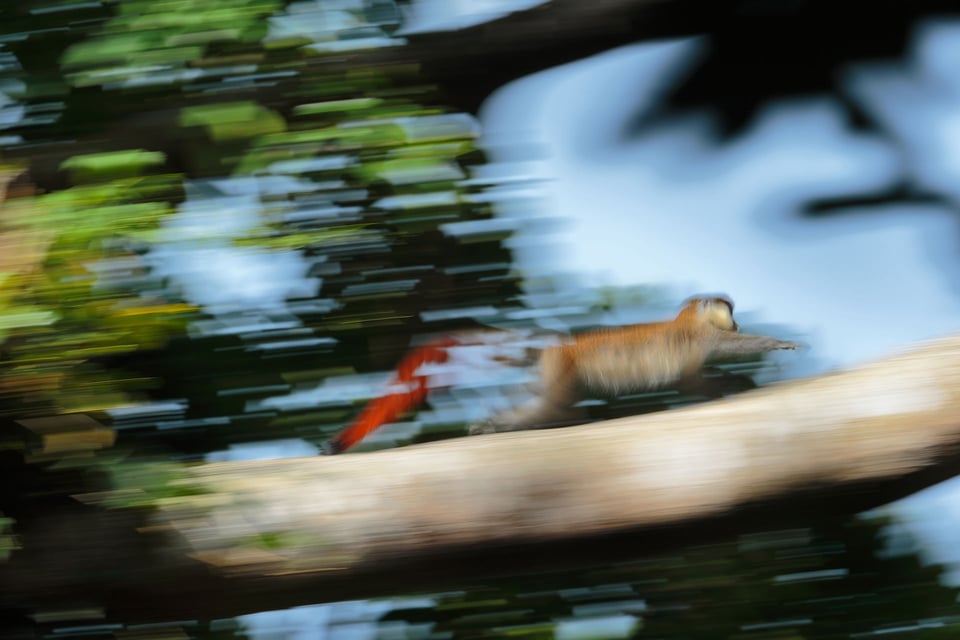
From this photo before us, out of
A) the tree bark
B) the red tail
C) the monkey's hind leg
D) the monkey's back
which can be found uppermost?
the monkey's back

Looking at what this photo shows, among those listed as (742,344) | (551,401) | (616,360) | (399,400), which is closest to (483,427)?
(399,400)

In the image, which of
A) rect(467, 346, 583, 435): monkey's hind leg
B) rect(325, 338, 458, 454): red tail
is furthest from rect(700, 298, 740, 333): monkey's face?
rect(325, 338, 458, 454): red tail

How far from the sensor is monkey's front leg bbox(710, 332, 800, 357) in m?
2.48

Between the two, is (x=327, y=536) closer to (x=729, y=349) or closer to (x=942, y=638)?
(x=942, y=638)

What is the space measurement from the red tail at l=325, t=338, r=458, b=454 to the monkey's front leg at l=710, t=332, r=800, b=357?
3.06 feet

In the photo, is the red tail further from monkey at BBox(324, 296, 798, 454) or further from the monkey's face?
the monkey's face

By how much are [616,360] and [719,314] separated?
61cm

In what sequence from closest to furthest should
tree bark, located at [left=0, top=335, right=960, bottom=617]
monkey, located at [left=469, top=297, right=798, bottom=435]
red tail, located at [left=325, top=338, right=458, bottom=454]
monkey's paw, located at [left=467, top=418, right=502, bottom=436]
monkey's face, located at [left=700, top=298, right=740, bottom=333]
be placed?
tree bark, located at [left=0, top=335, right=960, bottom=617] < red tail, located at [left=325, top=338, right=458, bottom=454] < monkey's paw, located at [left=467, top=418, right=502, bottom=436] < monkey, located at [left=469, top=297, right=798, bottom=435] < monkey's face, located at [left=700, top=298, right=740, bottom=333]

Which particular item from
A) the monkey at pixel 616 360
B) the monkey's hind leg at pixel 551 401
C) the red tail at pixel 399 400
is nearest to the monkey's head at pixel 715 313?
the monkey at pixel 616 360

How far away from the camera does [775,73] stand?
87.1 inches

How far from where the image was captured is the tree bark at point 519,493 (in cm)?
141

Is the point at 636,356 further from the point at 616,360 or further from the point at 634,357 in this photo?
the point at 616,360

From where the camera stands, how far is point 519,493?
1.45 meters

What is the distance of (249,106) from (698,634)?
134 cm
